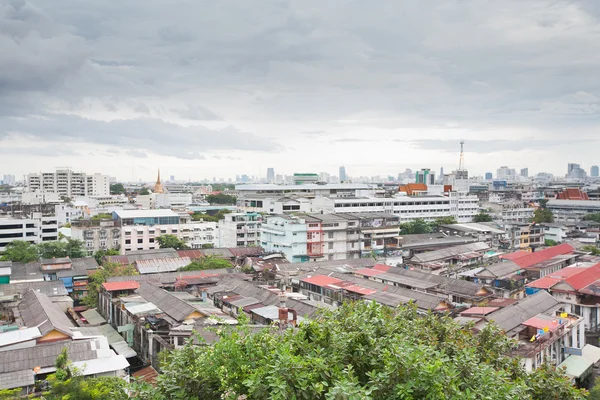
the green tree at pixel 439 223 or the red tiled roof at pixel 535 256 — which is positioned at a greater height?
the green tree at pixel 439 223

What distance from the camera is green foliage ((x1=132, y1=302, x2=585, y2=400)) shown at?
6910 mm

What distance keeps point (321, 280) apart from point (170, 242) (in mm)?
19934

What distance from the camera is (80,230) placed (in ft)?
142

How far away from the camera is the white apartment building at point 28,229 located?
42.1 m

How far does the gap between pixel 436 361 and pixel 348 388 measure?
1547mm

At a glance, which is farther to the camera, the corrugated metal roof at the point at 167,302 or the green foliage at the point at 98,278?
the green foliage at the point at 98,278

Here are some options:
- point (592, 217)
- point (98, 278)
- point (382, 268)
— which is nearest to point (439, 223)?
point (382, 268)

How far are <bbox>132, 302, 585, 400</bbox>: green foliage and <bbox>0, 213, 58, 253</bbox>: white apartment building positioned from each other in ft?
134

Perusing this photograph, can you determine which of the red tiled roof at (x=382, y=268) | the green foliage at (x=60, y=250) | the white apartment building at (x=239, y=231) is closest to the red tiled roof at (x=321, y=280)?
the red tiled roof at (x=382, y=268)

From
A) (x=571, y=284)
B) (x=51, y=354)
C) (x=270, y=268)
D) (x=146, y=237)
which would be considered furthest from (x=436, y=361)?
(x=146, y=237)

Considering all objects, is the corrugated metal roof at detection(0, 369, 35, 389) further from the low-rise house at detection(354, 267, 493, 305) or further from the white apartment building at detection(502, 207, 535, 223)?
the white apartment building at detection(502, 207, 535, 223)

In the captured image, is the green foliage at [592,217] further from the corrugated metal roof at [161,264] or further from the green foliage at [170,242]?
the corrugated metal roof at [161,264]

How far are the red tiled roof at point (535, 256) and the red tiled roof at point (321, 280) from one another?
1371 cm

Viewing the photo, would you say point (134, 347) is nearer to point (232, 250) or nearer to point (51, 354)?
point (51, 354)
